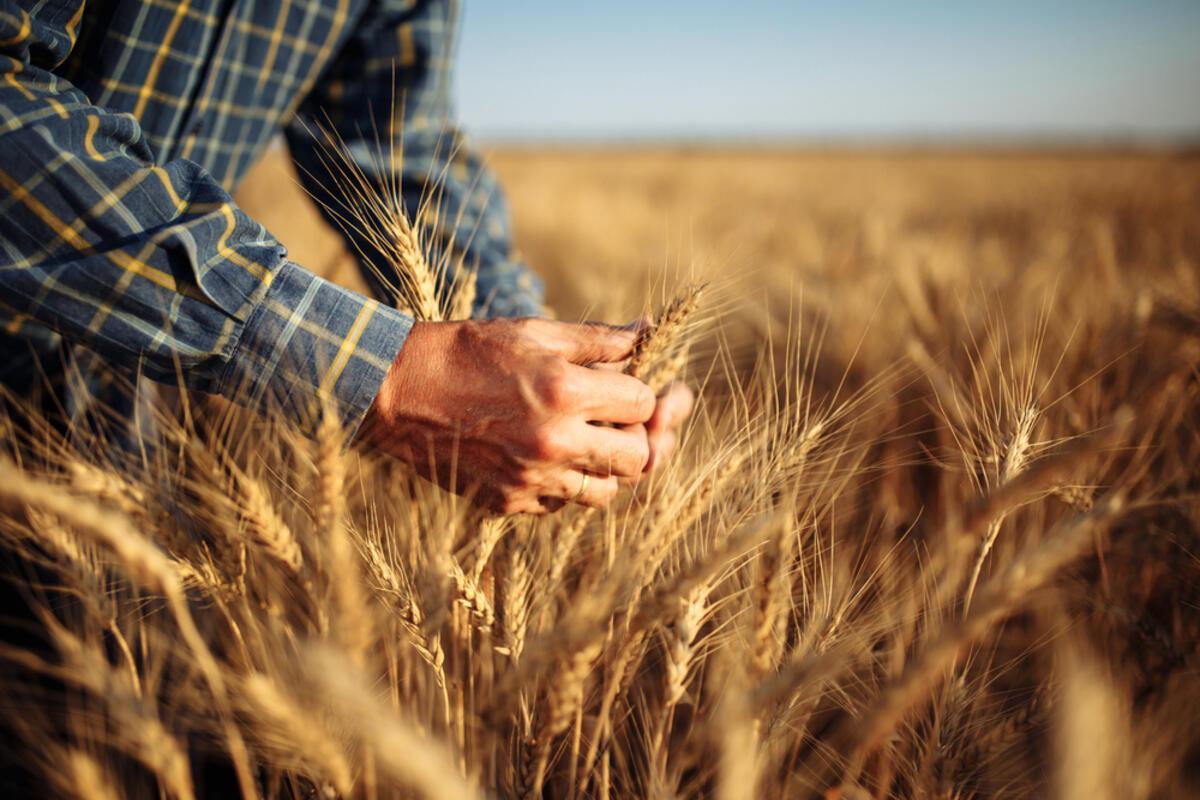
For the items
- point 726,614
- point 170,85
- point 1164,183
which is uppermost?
point 1164,183

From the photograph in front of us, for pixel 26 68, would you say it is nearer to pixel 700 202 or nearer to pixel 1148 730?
pixel 1148 730

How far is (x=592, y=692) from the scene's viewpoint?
690 mm

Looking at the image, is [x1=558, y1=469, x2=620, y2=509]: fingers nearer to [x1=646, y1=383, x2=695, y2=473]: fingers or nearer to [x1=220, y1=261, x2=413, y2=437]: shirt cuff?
[x1=646, y1=383, x2=695, y2=473]: fingers

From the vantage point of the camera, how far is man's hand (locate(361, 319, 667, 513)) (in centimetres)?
62

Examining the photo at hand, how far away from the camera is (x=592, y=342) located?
657mm

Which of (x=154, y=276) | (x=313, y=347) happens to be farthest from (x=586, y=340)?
(x=154, y=276)

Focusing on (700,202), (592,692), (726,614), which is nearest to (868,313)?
(726,614)

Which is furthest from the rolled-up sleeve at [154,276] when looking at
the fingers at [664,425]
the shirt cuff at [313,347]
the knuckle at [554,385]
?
the fingers at [664,425]

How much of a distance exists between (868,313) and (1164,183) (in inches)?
229

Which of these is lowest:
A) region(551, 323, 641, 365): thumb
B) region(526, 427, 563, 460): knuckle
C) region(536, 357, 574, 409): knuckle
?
region(526, 427, 563, 460): knuckle

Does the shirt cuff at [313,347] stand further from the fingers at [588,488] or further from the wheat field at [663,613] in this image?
the fingers at [588,488]

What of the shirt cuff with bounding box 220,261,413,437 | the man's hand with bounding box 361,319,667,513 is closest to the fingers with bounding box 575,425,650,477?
the man's hand with bounding box 361,319,667,513

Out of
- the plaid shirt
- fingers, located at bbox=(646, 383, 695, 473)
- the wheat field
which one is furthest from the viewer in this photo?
fingers, located at bbox=(646, 383, 695, 473)

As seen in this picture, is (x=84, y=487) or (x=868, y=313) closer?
(x=84, y=487)
